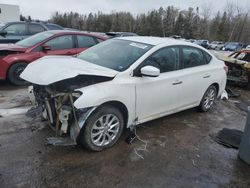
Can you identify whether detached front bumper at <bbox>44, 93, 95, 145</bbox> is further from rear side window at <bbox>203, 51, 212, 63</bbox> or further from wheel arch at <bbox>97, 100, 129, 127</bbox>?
rear side window at <bbox>203, 51, 212, 63</bbox>

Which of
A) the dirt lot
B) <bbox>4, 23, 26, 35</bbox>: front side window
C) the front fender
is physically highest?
<bbox>4, 23, 26, 35</bbox>: front side window

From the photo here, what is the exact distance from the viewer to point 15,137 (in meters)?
3.85

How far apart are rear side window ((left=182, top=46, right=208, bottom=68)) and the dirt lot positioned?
1.28 metres

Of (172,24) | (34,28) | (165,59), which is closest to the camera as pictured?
(165,59)

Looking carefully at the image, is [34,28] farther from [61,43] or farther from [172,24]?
[172,24]

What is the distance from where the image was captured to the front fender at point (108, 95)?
316 cm

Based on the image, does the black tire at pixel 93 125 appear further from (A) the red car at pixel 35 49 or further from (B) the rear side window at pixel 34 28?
(B) the rear side window at pixel 34 28

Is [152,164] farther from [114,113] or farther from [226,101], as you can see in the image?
[226,101]

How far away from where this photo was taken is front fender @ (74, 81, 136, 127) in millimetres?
3156

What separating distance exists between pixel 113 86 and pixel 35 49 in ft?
13.6

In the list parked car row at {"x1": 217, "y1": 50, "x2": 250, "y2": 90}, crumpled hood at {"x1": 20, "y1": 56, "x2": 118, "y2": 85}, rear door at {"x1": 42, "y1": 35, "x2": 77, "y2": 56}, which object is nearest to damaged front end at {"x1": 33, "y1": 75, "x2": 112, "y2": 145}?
crumpled hood at {"x1": 20, "y1": 56, "x2": 118, "y2": 85}

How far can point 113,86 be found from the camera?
3.48 metres

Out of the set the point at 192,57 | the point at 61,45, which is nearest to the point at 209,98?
the point at 192,57

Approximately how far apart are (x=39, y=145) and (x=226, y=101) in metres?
5.41
